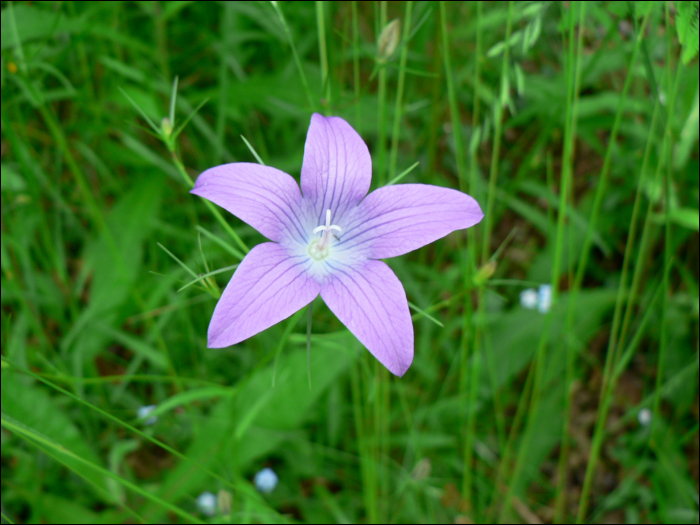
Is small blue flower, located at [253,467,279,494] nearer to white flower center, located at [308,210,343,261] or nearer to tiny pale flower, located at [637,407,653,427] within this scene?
white flower center, located at [308,210,343,261]

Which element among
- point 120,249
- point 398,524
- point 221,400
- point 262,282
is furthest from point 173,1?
point 398,524

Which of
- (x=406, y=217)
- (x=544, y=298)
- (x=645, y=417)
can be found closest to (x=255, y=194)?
(x=406, y=217)

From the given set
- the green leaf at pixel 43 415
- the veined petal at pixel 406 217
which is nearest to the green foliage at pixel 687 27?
the veined petal at pixel 406 217

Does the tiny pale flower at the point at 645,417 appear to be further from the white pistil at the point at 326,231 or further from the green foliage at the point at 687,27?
the white pistil at the point at 326,231

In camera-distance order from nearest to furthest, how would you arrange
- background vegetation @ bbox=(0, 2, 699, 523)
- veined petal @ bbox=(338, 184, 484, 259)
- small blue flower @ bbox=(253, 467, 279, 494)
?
1. veined petal @ bbox=(338, 184, 484, 259)
2. background vegetation @ bbox=(0, 2, 699, 523)
3. small blue flower @ bbox=(253, 467, 279, 494)

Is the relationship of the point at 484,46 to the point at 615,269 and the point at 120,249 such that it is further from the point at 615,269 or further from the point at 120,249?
the point at 120,249

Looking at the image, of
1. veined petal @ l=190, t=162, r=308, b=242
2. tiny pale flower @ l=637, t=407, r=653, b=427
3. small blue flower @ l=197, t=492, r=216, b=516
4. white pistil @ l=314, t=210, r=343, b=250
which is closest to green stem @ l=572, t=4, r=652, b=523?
tiny pale flower @ l=637, t=407, r=653, b=427

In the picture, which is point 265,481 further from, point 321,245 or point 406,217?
point 406,217

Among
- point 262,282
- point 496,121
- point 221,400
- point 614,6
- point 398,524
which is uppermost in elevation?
point 614,6
